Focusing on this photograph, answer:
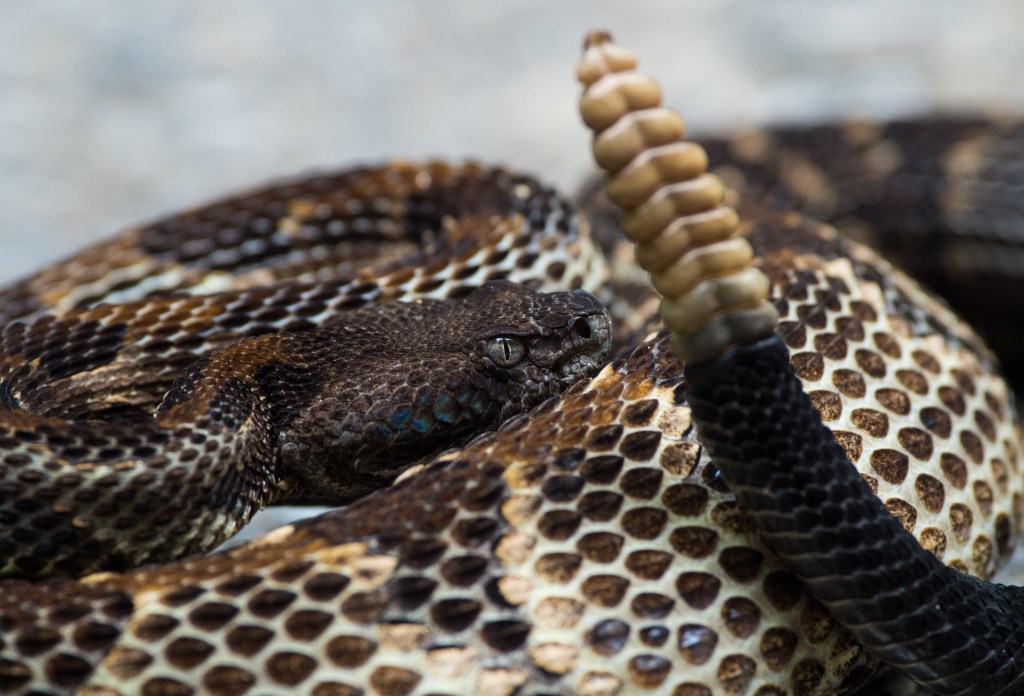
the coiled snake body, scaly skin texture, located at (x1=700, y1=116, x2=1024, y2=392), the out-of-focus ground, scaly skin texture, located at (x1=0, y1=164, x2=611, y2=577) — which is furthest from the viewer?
the out-of-focus ground

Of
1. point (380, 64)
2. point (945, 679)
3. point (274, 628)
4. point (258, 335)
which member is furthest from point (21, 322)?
point (380, 64)

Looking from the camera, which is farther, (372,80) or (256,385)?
(372,80)

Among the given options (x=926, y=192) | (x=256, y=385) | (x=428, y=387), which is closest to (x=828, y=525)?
(x=428, y=387)

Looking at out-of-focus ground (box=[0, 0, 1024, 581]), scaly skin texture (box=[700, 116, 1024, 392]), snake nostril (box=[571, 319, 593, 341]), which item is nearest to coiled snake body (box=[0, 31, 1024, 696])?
snake nostril (box=[571, 319, 593, 341])

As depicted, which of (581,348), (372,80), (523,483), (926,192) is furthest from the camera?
(372,80)

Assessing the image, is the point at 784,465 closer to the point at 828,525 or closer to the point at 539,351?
the point at 828,525

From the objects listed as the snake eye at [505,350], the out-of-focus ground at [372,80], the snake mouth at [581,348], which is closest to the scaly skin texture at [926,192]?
the out-of-focus ground at [372,80]

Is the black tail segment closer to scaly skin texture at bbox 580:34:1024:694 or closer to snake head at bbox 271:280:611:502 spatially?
scaly skin texture at bbox 580:34:1024:694

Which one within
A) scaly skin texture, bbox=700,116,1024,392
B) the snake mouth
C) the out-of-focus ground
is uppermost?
the out-of-focus ground

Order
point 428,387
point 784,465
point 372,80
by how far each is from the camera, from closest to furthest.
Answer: point 784,465 → point 428,387 → point 372,80
